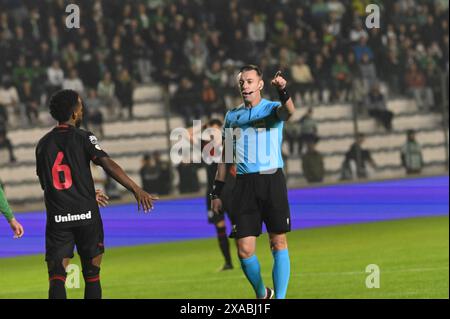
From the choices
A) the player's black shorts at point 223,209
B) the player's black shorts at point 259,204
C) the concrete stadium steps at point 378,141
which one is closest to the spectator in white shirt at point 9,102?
the concrete stadium steps at point 378,141

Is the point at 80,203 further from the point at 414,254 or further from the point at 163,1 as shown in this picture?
the point at 163,1

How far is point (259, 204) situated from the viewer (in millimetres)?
9602

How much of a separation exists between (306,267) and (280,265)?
7.58 meters

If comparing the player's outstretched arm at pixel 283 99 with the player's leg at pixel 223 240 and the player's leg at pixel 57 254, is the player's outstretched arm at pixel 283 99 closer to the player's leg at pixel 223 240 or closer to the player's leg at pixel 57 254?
the player's leg at pixel 57 254

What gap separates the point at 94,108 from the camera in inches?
1004

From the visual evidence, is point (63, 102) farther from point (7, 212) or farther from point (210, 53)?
point (210, 53)

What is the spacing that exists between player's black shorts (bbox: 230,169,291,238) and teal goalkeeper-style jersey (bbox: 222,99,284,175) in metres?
0.08

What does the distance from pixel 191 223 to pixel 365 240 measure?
3.74 metres

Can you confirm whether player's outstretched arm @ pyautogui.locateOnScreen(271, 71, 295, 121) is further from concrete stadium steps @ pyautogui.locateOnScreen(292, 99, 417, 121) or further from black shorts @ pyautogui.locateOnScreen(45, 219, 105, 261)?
concrete stadium steps @ pyautogui.locateOnScreen(292, 99, 417, 121)

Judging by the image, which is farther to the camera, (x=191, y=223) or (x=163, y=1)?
(x=163, y=1)

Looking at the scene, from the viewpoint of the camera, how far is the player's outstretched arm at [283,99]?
28.0 feet

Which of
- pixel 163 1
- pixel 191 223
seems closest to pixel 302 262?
pixel 191 223

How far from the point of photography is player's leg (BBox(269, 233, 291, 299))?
9.41 metres

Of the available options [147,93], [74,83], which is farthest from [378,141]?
[74,83]
